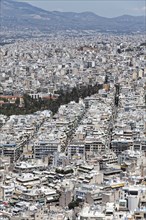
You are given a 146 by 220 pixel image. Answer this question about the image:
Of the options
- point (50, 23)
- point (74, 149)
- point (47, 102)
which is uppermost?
point (74, 149)

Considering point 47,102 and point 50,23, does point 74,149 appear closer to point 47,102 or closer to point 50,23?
point 47,102

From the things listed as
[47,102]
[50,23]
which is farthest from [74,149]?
[50,23]

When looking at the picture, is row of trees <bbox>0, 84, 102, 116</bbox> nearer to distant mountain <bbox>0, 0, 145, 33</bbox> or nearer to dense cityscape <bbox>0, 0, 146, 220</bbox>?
dense cityscape <bbox>0, 0, 146, 220</bbox>

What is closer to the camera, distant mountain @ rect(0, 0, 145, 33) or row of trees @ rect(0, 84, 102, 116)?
row of trees @ rect(0, 84, 102, 116)

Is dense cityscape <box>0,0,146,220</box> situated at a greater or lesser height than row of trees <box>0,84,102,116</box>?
greater

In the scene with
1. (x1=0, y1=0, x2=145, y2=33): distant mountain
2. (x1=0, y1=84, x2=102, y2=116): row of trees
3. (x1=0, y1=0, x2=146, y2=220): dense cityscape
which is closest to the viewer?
(x1=0, y1=0, x2=146, y2=220): dense cityscape

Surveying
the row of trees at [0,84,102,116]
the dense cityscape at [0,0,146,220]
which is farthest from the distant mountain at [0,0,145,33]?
the dense cityscape at [0,0,146,220]

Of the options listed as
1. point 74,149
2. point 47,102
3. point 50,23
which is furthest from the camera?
point 50,23

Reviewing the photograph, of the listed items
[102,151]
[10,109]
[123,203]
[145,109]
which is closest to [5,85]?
[10,109]
